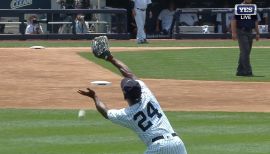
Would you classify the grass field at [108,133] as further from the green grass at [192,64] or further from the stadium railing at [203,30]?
the stadium railing at [203,30]

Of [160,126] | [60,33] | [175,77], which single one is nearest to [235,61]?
[175,77]

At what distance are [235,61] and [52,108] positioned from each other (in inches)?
361

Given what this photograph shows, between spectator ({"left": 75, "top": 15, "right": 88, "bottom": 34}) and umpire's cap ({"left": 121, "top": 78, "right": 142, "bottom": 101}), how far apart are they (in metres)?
22.0

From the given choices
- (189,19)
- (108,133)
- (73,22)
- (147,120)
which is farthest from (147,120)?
(189,19)

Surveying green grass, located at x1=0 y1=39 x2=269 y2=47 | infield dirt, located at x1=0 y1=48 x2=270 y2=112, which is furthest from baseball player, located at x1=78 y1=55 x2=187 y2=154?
green grass, located at x1=0 y1=39 x2=269 y2=47

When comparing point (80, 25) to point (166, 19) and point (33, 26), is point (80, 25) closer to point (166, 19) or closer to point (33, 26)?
point (33, 26)

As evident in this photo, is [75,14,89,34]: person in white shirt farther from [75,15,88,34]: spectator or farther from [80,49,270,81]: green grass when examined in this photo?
[80,49,270,81]: green grass

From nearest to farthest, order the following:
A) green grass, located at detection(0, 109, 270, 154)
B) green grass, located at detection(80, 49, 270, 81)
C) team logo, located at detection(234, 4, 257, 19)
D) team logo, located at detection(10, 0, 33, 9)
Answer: green grass, located at detection(0, 109, 270, 154), team logo, located at detection(234, 4, 257, 19), green grass, located at detection(80, 49, 270, 81), team logo, located at detection(10, 0, 33, 9)

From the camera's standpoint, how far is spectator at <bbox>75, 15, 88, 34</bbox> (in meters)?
29.5

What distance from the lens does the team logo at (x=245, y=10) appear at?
19.4 metres

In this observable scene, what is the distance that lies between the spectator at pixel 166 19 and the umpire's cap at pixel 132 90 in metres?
24.5

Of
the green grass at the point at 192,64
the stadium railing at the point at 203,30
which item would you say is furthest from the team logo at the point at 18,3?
the green grass at the point at 192,64

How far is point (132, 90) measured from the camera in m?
7.46

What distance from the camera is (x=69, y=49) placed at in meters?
26.1
